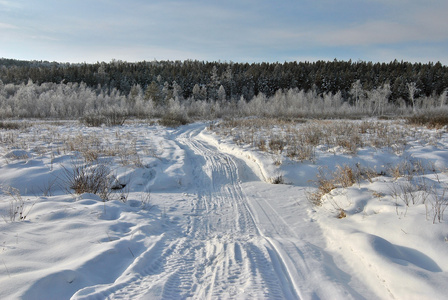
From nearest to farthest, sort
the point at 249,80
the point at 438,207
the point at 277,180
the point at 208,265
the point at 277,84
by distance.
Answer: the point at 208,265 < the point at 438,207 < the point at 277,180 < the point at 249,80 < the point at 277,84

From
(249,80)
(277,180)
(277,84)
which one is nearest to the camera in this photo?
(277,180)

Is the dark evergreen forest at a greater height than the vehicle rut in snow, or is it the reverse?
the dark evergreen forest

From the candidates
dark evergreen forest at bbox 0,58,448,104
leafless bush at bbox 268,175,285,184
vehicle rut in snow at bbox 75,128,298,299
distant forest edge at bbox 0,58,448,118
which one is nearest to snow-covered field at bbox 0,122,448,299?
vehicle rut in snow at bbox 75,128,298,299

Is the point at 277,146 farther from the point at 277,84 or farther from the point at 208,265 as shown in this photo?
the point at 277,84

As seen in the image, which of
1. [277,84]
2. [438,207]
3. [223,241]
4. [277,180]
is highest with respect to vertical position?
[277,84]

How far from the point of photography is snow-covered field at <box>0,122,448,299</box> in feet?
7.46

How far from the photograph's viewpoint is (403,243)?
9.50ft

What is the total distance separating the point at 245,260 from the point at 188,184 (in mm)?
3723

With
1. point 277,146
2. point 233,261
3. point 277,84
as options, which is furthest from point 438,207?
point 277,84

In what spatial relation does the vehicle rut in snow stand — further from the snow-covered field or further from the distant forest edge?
the distant forest edge

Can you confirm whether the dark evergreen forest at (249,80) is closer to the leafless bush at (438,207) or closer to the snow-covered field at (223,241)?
the snow-covered field at (223,241)

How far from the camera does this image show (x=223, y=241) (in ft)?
11.1

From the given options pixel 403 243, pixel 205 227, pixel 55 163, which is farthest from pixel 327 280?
pixel 55 163

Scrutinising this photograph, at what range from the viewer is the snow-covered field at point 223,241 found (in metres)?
2.27
